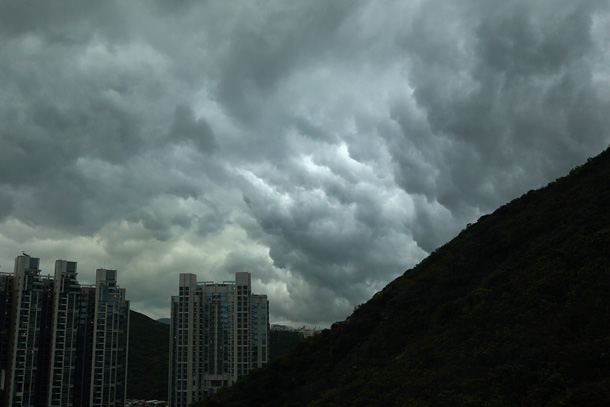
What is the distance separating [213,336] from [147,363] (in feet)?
205

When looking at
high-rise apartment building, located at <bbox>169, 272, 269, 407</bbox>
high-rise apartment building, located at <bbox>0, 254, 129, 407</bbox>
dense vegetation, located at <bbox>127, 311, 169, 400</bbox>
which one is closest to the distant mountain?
dense vegetation, located at <bbox>127, 311, 169, 400</bbox>

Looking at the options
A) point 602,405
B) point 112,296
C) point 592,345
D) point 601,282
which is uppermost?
point 112,296

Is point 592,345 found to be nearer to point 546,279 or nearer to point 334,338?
point 546,279

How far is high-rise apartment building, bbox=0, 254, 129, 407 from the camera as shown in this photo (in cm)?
9362

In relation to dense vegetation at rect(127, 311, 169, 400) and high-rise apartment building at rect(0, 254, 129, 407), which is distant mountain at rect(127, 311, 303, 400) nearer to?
dense vegetation at rect(127, 311, 169, 400)

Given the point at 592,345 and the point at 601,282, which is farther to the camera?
the point at 601,282

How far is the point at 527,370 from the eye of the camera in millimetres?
39531

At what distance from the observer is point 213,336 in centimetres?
11506

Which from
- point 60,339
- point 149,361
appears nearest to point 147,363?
point 149,361

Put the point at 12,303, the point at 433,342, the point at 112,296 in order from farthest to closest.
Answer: the point at 112,296, the point at 12,303, the point at 433,342

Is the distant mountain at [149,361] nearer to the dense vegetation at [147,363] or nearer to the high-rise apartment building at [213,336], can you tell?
the dense vegetation at [147,363]

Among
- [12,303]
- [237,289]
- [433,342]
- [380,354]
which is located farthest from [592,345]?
[12,303]

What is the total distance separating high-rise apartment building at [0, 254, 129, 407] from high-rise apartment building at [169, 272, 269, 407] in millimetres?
13571

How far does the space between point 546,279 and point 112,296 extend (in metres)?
89.1
